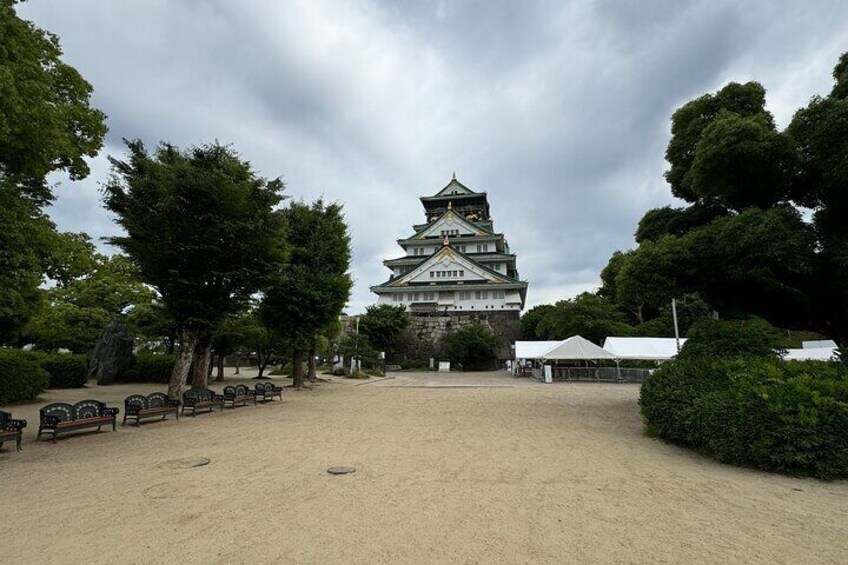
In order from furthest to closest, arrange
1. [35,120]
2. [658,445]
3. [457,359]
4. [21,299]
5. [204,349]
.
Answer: [457,359]
[21,299]
[204,349]
[658,445]
[35,120]

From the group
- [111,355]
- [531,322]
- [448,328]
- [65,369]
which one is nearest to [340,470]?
[65,369]

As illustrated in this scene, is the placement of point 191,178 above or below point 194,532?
above


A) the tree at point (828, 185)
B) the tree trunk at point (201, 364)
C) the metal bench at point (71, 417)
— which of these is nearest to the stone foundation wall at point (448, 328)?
the tree trunk at point (201, 364)

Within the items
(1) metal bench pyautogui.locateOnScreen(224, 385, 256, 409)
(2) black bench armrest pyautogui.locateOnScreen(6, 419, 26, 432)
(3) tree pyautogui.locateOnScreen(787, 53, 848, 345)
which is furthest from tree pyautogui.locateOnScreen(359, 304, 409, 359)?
(3) tree pyautogui.locateOnScreen(787, 53, 848, 345)

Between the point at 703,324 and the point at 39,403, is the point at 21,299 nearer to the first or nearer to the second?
the point at 39,403

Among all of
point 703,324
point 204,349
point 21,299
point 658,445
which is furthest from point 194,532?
point 21,299

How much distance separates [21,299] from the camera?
22.5 metres

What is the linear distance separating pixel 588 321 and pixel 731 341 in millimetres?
22054

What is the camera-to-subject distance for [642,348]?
24641 mm

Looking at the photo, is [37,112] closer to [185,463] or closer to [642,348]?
[185,463]

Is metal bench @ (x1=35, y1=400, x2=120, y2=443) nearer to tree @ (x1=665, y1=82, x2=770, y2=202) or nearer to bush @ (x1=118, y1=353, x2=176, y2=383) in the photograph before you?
bush @ (x1=118, y1=353, x2=176, y2=383)

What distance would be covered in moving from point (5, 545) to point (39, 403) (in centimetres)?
1353

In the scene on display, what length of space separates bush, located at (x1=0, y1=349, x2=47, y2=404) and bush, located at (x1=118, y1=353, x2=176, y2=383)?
8.08 metres

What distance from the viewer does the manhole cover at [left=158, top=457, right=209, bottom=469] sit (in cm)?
604
